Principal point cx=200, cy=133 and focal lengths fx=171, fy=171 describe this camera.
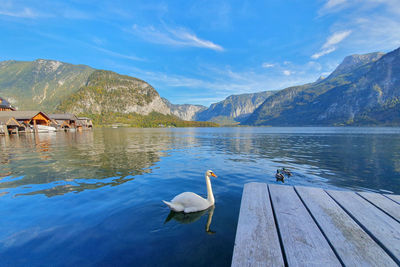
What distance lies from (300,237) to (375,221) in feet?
6.25

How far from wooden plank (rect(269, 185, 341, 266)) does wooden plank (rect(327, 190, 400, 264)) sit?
34.5 inches

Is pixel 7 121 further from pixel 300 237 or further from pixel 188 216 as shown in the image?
pixel 300 237

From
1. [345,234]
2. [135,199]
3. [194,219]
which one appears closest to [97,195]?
[135,199]

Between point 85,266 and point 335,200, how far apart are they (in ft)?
22.7

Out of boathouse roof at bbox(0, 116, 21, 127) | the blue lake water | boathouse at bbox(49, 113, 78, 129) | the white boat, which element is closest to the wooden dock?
the blue lake water

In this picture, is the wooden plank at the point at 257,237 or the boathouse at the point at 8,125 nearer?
Result: the wooden plank at the point at 257,237

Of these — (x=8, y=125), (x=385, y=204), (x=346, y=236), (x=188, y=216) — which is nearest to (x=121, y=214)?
(x=188, y=216)

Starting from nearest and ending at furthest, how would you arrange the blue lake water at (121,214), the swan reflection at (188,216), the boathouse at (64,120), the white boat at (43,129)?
the blue lake water at (121,214) → the swan reflection at (188,216) → the white boat at (43,129) → the boathouse at (64,120)

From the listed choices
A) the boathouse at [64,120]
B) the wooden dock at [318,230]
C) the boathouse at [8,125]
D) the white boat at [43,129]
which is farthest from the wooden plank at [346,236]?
the boathouse at [64,120]

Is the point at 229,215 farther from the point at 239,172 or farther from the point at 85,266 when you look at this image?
the point at 239,172

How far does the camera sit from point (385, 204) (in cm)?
439

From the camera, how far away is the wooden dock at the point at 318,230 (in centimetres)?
260

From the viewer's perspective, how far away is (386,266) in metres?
2.41

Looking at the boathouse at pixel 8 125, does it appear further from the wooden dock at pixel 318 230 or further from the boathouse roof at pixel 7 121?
the wooden dock at pixel 318 230
